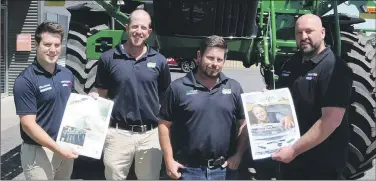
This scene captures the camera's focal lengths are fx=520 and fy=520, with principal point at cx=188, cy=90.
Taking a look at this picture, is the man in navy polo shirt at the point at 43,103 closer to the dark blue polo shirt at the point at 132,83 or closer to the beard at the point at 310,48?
the dark blue polo shirt at the point at 132,83

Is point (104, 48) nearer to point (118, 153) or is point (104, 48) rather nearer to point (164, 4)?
point (164, 4)

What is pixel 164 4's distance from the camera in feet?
19.7

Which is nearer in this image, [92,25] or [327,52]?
[327,52]

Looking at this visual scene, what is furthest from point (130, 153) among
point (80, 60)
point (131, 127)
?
point (80, 60)

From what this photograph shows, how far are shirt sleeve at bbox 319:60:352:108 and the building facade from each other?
1174 cm

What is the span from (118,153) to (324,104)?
168 cm

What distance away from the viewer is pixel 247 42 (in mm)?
5996

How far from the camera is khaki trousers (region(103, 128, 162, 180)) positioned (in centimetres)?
411

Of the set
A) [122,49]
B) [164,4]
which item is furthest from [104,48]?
[122,49]

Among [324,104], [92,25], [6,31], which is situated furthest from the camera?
[6,31]

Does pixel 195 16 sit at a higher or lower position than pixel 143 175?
higher

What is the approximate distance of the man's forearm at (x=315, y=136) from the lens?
333 cm

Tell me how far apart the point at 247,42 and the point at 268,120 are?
8.69ft

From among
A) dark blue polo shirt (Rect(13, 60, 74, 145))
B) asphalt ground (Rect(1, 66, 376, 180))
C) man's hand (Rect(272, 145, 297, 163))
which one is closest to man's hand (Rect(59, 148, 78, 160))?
dark blue polo shirt (Rect(13, 60, 74, 145))
